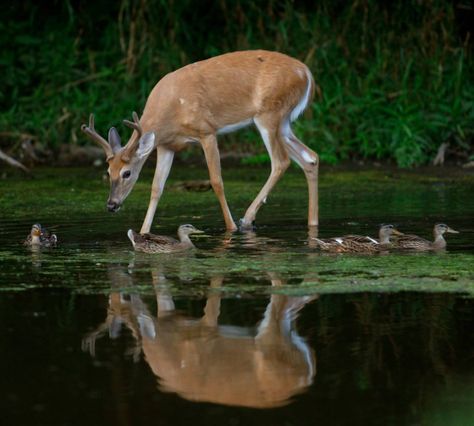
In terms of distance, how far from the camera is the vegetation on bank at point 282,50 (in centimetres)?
1789

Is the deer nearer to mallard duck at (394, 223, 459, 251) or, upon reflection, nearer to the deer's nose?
the deer's nose

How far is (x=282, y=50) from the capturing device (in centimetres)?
1894

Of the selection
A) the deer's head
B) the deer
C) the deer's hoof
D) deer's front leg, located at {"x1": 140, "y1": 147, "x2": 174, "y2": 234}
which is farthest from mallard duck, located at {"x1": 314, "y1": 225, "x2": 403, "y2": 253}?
the deer's head

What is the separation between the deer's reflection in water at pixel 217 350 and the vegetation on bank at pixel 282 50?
10.0 m

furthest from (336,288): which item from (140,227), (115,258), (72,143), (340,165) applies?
(72,143)

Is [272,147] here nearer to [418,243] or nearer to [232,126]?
[232,126]

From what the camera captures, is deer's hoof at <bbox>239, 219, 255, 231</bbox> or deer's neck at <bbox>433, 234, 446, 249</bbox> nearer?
deer's neck at <bbox>433, 234, 446, 249</bbox>

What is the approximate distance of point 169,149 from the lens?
12.2m

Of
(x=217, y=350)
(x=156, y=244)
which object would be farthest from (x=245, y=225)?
(x=217, y=350)

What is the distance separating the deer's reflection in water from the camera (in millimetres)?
5766

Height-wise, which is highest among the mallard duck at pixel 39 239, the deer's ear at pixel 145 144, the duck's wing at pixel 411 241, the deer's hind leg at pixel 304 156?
the deer's ear at pixel 145 144

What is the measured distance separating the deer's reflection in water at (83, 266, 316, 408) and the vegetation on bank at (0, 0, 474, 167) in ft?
32.9

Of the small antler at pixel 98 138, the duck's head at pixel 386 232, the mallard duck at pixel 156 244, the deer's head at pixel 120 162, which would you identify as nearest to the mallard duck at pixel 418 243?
the duck's head at pixel 386 232

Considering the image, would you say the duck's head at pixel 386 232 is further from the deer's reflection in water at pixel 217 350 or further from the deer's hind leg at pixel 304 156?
the deer's hind leg at pixel 304 156
